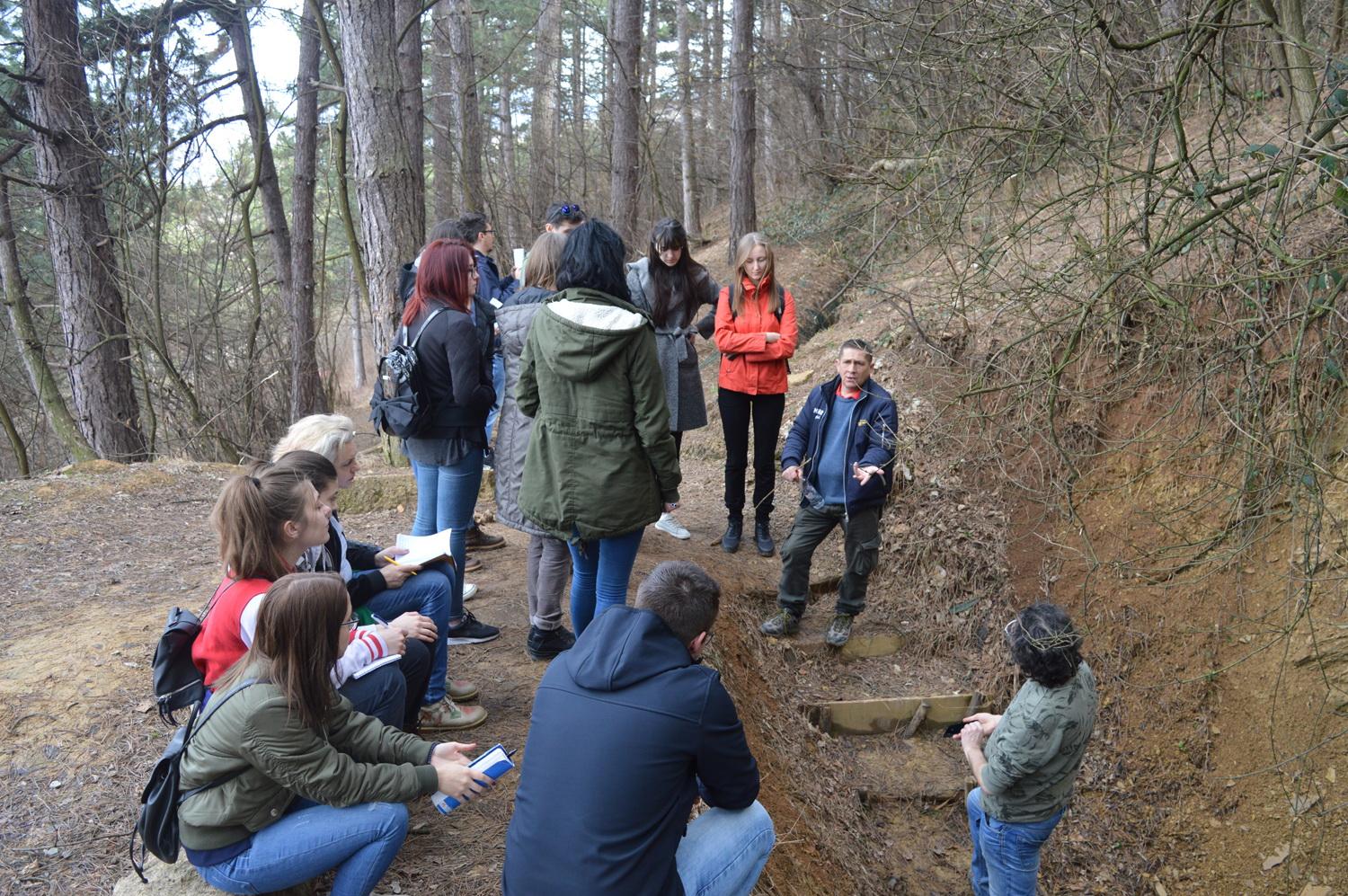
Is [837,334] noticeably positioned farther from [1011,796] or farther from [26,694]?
[26,694]

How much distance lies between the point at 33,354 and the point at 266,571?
9.32m

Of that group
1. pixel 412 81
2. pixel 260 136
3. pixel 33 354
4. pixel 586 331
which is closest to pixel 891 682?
pixel 586 331

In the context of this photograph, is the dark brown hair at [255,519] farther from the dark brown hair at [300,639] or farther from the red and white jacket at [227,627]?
the dark brown hair at [300,639]

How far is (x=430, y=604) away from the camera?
11.5 feet

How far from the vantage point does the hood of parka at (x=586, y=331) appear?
342 centimetres

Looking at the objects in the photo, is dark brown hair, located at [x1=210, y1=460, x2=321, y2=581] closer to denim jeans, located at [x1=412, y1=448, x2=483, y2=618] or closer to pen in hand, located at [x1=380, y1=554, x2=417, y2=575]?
pen in hand, located at [x1=380, y1=554, x2=417, y2=575]

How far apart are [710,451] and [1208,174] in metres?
5.49

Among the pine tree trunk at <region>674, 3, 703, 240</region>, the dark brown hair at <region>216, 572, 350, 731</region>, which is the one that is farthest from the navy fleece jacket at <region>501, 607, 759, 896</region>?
the pine tree trunk at <region>674, 3, 703, 240</region>

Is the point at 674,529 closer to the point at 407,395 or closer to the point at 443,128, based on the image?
the point at 407,395

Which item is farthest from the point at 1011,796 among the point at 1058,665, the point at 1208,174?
the point at 1208,174

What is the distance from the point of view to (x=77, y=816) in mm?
3041

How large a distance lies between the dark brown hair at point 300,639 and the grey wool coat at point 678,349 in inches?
117

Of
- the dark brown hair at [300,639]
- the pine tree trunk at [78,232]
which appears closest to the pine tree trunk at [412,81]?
the pine tree trunk at [78,232]

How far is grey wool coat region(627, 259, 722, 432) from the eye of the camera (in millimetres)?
5230
